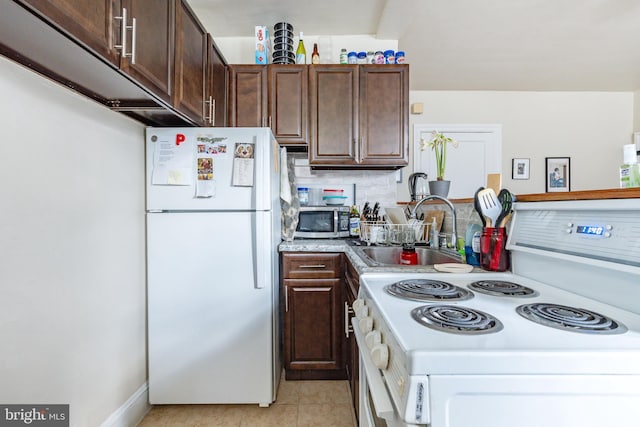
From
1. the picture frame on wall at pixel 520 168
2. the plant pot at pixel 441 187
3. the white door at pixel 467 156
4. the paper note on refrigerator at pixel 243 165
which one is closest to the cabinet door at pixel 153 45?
the paper note on refrigerator at pixel 243 165

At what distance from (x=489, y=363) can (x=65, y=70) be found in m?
1.59

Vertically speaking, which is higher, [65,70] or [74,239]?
[65,70]

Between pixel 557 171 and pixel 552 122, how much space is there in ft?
2.26

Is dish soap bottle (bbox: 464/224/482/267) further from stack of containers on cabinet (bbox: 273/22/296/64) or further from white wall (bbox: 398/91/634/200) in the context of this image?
white wall (bbox: 398/91/634/200)

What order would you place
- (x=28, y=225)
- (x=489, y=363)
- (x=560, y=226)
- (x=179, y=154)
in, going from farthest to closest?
(x=179, y=154) → (x=28, y=225) → (x=560, y=226) → (x=489, y=363)

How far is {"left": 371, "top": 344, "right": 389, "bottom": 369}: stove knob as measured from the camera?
703mm

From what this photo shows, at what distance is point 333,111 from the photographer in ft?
7.58

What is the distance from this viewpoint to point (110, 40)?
3.46ft

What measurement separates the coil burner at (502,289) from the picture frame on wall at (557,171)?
162 inches

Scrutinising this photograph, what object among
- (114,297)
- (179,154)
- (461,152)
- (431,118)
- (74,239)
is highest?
(431,118)

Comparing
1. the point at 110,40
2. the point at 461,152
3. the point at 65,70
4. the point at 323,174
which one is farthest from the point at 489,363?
the point at 461,152

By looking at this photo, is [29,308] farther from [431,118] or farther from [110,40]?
[431,118]

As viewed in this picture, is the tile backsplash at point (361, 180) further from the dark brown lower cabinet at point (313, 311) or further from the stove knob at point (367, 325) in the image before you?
the stove knob at point (367, 325)

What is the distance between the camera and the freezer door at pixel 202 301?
1.71 m
